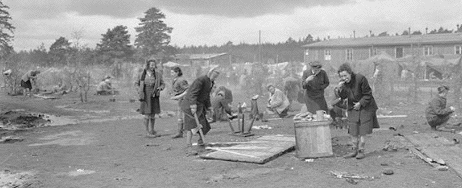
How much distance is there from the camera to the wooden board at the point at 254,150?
7449 millimetres

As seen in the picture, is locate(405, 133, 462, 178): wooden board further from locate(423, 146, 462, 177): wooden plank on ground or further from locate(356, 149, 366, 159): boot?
locate(356, 149, 366, 159): boot

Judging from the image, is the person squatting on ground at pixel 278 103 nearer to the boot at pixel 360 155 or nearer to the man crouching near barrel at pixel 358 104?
the man crouching near barrel at pixel 358 104

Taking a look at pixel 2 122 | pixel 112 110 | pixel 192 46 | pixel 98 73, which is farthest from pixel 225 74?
pixel 192 46

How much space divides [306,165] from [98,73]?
35167 millimetres

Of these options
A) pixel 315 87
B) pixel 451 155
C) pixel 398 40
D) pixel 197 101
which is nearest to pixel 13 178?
pixel 197 101

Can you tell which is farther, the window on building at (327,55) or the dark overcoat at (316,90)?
the window on building at (327,55)

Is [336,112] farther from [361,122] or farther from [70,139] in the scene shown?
[70,139]

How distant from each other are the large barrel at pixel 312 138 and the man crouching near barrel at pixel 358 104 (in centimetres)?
42

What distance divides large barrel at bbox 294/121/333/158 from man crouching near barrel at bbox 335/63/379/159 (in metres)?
0.42

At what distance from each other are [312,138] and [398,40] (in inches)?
1962

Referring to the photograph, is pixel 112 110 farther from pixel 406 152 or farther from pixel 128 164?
pixel 406 152

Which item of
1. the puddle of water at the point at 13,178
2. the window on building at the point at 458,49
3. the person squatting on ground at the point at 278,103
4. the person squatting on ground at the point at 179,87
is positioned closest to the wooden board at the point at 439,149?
the person squatting on ground at the point at 179,87

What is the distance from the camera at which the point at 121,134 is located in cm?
1145

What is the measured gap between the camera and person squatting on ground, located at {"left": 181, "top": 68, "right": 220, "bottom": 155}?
837cm
